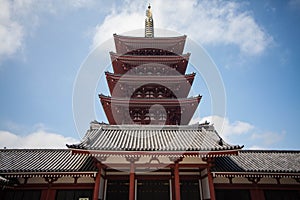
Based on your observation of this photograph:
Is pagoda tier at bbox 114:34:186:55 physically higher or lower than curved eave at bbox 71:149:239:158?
higher

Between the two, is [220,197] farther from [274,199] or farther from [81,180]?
[81,180]

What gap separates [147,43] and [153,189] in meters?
12.7

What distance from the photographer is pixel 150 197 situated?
10586mm

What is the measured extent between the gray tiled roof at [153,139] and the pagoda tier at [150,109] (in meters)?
2.02

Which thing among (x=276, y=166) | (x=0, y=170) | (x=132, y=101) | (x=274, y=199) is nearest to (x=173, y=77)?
(x=132, y=101)

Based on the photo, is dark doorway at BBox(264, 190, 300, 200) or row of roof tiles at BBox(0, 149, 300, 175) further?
dark doorway at BBox(264, 190, 300, 200)

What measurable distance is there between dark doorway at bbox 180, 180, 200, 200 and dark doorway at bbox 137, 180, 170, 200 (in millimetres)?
808

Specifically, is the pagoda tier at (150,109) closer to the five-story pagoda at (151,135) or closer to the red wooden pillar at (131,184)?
the five-story pagoda at (151,135)

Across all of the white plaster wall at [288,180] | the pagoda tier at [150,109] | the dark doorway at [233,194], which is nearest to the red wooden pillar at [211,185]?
the dark doorway at [233,194]

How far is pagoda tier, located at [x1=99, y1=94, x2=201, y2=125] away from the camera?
1505 cm

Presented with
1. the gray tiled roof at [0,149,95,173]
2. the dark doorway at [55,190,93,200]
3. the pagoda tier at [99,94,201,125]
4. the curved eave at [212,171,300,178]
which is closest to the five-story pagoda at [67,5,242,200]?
the pagoda tier at [99,94,201,125]

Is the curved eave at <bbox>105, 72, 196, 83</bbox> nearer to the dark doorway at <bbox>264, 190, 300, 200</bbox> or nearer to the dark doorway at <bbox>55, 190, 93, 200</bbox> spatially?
the dark doorway at <bbox>55, 190, 93, 200</bbox>

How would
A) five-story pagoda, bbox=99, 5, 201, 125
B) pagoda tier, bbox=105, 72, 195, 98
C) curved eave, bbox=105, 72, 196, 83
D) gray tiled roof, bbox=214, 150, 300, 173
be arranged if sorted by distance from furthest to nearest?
pagoda tier, bbox=105, 72, 195, 98, curved eave, bbox=105, 72, 196, 83, five-story pagoda, bbox=99, 5, 201, 125, gray tiled roof, bbox=214, 150, 300, 173

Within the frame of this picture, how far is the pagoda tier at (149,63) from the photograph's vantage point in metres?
17.2
